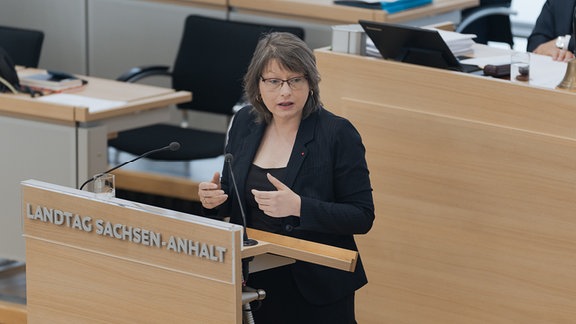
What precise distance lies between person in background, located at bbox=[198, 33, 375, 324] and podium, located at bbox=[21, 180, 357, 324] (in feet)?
0.54

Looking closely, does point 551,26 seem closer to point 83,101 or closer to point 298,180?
point 298,180

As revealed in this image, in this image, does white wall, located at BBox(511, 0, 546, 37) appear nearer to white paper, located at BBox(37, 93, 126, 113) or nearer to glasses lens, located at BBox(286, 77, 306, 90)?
white paper, located at BBox(37, 93, 126, 113)

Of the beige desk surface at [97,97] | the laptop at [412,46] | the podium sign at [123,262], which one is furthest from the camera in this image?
the beige desk surface at [97,97]

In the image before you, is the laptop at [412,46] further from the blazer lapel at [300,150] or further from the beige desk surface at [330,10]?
the beige desk surface at [330,10]

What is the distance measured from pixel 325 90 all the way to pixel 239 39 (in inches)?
76.2

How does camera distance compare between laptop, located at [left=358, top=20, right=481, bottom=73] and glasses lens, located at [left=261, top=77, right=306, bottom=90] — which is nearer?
glasses lens, located at [left=261, top=77, right=306, bottom=90]

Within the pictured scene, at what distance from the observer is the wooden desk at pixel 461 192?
354 cm

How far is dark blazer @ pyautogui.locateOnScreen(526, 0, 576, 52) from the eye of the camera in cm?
444

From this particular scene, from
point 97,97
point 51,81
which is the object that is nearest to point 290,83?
point 97,97

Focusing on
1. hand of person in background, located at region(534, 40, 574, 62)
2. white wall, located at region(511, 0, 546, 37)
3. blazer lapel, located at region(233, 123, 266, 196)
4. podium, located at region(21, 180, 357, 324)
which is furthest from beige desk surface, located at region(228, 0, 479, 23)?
white wall, located at region(511, 0, 546, 37)

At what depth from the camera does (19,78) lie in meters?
5.26

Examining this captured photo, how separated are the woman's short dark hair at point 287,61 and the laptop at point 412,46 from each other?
621 millimetres

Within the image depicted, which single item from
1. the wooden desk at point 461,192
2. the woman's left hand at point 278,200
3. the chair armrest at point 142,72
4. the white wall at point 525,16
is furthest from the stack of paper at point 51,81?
the white wall at point 525,16

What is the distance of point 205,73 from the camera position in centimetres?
600
